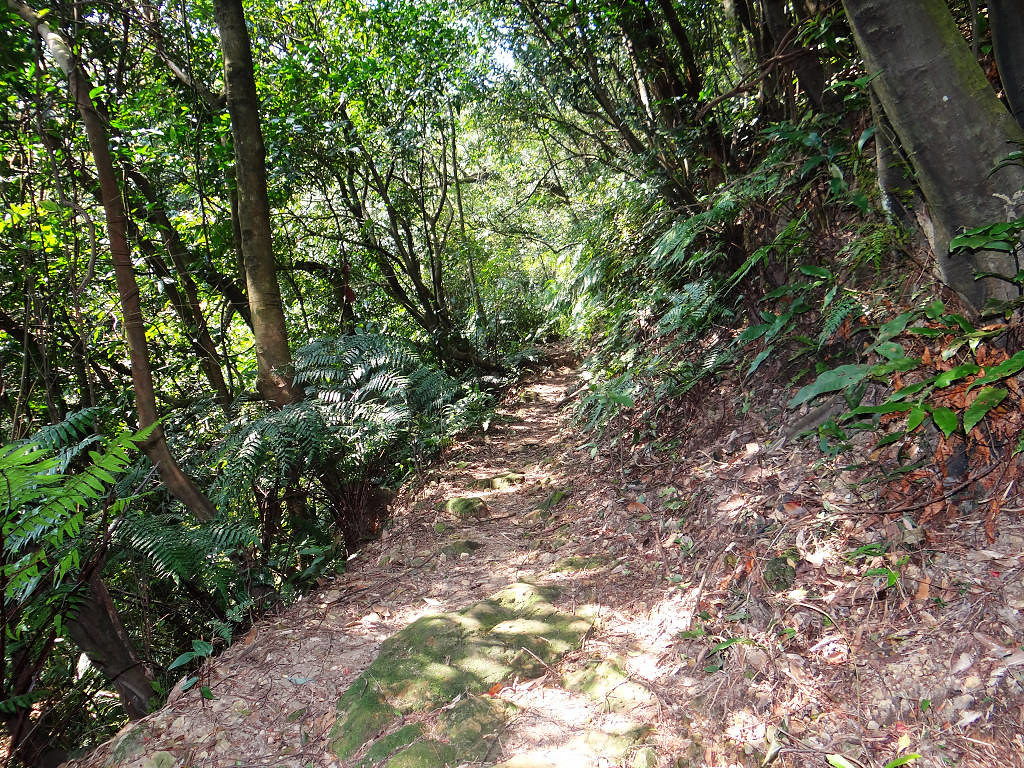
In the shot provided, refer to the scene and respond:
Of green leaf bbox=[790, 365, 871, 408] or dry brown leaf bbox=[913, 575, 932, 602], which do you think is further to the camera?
green leaf bbox=[790, 365, 871, 408]

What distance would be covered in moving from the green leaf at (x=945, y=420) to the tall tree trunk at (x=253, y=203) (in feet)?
13.7

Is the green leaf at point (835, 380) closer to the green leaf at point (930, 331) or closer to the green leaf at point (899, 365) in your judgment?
the green leaf at point (899, 365)

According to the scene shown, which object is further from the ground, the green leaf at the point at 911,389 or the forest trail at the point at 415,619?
the green leaf at the point at 911,389

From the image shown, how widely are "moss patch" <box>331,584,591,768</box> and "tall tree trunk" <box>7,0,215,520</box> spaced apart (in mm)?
1872

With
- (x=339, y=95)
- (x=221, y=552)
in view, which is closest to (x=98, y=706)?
(x=221, y=552)

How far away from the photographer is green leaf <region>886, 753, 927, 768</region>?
150 centimetres

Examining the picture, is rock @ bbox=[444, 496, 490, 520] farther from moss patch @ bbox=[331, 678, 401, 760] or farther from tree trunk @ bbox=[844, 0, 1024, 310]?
tree trunk @ bbox=[844, 0, 1024, 310]

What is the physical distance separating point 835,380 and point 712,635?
1.18 metres

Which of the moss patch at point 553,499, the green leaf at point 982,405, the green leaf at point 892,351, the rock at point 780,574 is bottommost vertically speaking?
the moss patch at point 553,499

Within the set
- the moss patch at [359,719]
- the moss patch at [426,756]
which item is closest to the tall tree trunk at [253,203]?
the moss patch at [359,719]

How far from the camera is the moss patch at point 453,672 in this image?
2111mm

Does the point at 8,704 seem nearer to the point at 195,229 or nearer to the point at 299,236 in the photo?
the point at 195,229

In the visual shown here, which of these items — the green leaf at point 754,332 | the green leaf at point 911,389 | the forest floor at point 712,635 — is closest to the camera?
the forest floor at point 712,635

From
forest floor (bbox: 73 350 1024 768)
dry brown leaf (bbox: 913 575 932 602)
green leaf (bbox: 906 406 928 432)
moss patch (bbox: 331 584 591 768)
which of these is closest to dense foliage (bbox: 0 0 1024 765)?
green leaf (bbox: 906 406 928 432)
